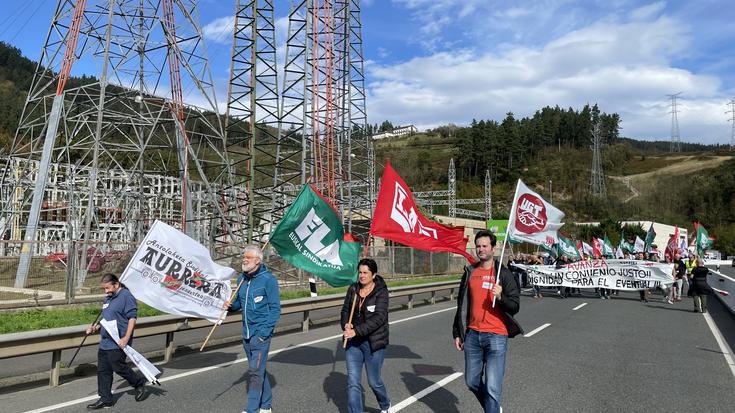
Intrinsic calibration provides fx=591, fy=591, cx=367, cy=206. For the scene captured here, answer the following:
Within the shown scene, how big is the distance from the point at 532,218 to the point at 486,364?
11.1ft

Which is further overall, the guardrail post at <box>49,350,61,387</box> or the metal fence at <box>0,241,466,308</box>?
the metal fence at <box>0,241,466,308</box>

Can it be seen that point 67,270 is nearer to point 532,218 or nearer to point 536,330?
point 536,330

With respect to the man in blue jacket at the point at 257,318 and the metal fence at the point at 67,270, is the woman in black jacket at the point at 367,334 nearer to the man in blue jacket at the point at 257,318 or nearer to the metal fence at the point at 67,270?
the man in blue jacket at the point at 257,318

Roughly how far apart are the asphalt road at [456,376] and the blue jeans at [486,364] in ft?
3.75

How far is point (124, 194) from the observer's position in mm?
29125

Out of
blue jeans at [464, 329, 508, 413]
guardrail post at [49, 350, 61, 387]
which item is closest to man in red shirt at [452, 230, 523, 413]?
blue jeans at [464, 329, 508, 413]

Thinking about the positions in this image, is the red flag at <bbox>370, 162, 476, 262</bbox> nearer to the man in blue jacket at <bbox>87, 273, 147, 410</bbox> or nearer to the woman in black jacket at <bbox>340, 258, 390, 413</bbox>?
the woman in black jacket at <bbox>340, 258, 390, 413</bbox>

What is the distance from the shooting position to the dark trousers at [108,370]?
20.5 feet

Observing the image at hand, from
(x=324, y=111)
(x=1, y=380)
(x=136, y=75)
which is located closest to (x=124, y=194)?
(x=136, y=75)

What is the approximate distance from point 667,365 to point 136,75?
23.8 metres

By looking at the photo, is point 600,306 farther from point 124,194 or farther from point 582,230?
point 582,230

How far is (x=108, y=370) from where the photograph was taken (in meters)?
6.33

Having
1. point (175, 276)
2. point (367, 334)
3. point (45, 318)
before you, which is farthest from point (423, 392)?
point (45, 318)

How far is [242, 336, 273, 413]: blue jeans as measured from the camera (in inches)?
224
